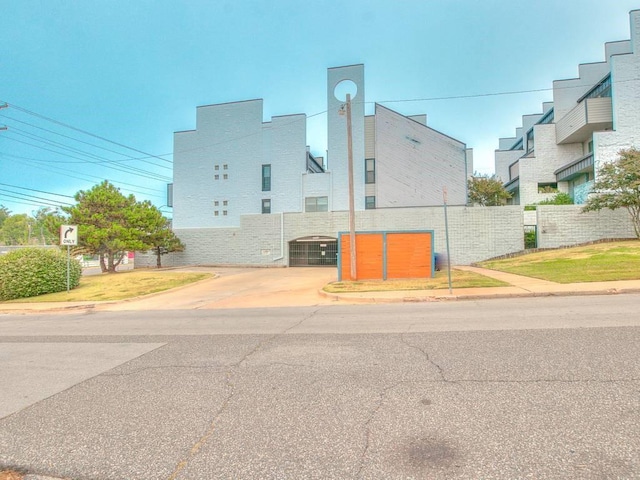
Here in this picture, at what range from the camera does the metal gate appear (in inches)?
1137

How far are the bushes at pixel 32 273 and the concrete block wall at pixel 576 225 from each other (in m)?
28.4

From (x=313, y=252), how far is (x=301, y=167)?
8.59 m

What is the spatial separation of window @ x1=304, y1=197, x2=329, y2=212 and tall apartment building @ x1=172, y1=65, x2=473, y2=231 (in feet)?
0.29

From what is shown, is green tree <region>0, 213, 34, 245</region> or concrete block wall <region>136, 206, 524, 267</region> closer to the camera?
concrete block wall <region>136, 206, 524, 267</region>

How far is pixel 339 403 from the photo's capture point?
3.86 metres

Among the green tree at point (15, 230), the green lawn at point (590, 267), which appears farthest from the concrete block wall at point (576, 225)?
the green tree at point (15, 230)

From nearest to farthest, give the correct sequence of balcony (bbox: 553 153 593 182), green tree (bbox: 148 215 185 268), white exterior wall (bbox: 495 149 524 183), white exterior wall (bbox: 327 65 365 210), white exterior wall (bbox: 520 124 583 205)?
balcony (bbox: 553 153 593 182)
green tree (bbox: 148 215 185 268)
white exterior wall (bbox: 327 65 365 210)
white exterior wall (bbox: 520 124 583 205)
white exterior wall (bbox: 495 149 524 183)

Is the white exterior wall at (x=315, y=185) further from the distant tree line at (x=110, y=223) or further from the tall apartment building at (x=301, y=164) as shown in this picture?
the distant tree line at (x=110, y=223)

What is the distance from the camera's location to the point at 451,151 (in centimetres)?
3120

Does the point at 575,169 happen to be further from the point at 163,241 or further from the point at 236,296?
the point at 163,241

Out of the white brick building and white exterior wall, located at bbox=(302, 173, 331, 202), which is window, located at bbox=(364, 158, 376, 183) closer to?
the white brick building

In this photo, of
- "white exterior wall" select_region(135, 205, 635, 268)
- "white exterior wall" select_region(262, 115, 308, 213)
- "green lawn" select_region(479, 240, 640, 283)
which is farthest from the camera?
"white exterior wall" select_region(262, 115, 308, 213)

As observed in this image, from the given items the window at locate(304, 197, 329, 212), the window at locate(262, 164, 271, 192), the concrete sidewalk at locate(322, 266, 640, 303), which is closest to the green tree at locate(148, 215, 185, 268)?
the window at locate(262, 164, 271, 192)

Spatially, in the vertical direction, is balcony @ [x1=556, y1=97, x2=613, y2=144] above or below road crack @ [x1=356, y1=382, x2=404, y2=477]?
above
